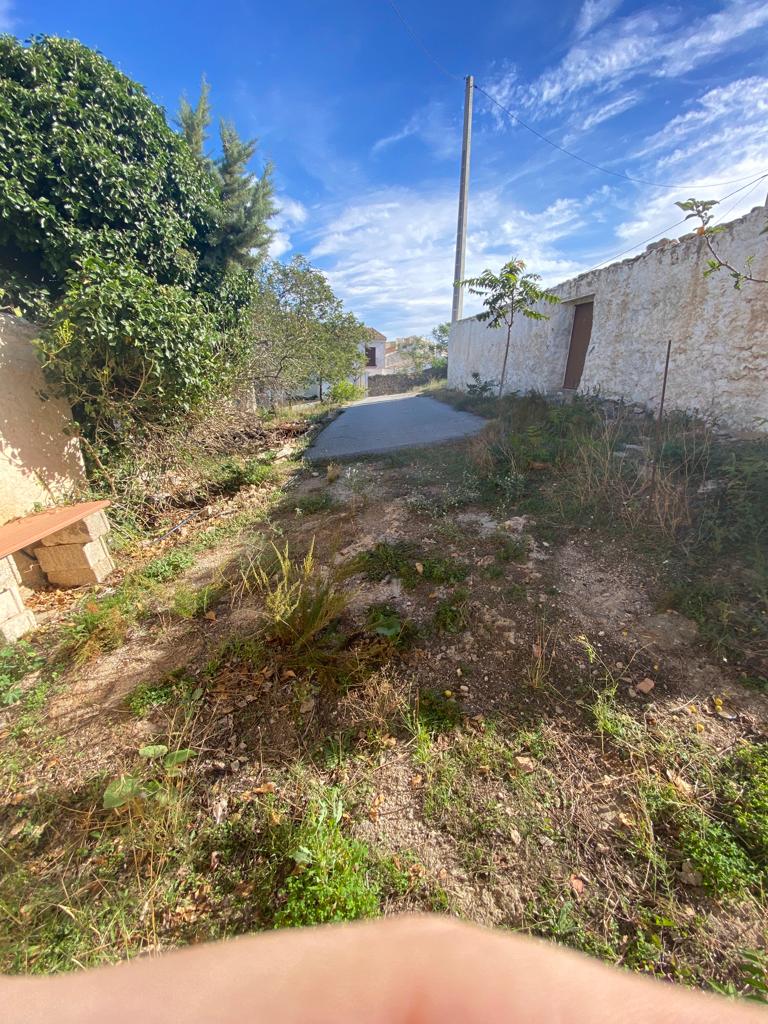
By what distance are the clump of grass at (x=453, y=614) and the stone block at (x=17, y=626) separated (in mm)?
2981

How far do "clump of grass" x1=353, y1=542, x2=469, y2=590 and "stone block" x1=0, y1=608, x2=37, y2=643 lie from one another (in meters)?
2.47

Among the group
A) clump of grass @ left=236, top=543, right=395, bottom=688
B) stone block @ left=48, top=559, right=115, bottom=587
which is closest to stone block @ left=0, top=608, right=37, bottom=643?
stone block @ left=48, top=559, right=115, bottom=587

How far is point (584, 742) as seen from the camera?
179 cm

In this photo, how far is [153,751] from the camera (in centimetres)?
175

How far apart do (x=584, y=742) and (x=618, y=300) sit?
733cm

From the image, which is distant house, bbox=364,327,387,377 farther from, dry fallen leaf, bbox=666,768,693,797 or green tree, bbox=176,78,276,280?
dry fallen leaf, bbox=666,768,693,797

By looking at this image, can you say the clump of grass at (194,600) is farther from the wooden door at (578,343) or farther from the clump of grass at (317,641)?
the wooden door at (578,343)

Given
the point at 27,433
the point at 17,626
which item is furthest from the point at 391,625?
the point at 27,433

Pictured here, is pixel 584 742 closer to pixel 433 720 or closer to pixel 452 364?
pixel 433 720

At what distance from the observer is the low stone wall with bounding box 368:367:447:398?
25.8m

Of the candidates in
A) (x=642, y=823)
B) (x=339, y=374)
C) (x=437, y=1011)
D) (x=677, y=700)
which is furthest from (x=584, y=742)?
(x=339, y=374)

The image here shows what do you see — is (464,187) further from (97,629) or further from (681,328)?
(97,629)

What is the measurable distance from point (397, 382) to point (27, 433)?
2564 centimetres

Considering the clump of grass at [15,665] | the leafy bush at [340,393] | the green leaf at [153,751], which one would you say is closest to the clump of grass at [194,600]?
the clump of grass at [15,665]
